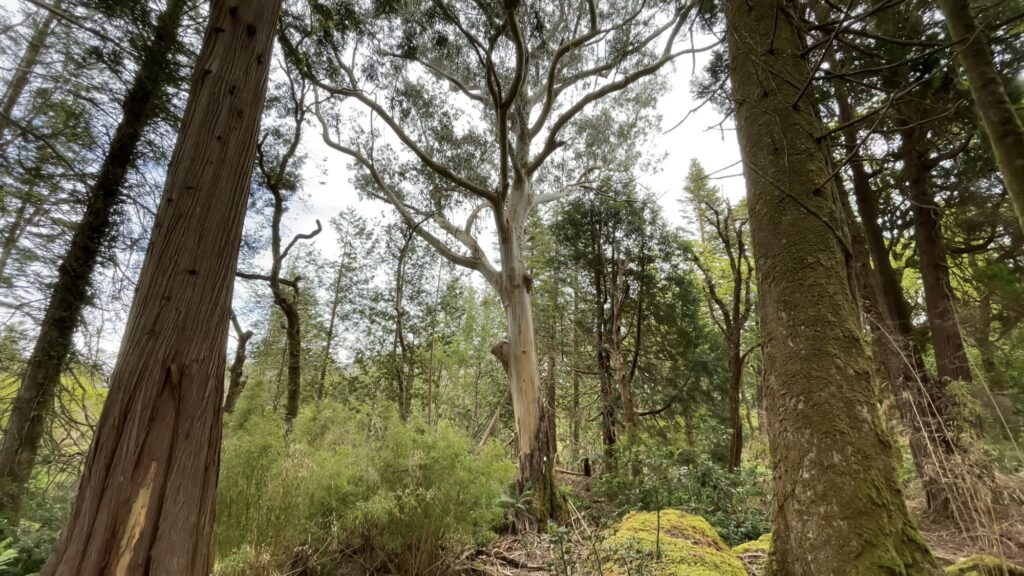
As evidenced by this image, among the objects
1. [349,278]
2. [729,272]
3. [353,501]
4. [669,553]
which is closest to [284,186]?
[349,278]

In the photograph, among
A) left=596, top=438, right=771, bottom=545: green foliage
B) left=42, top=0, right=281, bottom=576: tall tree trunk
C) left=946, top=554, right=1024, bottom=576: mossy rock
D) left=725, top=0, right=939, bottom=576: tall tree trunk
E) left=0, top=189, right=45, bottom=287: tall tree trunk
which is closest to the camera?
left=725, top=0, right=939, bottom=576: tall tree trunk

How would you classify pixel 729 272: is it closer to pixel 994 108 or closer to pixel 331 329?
pixel 994 108

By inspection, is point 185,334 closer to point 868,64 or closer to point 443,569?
point 443,569

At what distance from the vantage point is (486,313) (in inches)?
461

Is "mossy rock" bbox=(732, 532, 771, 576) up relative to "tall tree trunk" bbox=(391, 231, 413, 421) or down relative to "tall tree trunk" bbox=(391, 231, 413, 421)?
down

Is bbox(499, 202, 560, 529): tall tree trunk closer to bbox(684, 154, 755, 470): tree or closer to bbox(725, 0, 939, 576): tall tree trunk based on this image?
bbox(684, 154, 755, 470): tree

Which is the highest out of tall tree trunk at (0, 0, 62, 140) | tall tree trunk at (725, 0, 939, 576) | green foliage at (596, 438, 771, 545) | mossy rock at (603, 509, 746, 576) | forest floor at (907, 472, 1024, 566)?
tall tree trunk at (0, 0, 62, 140)

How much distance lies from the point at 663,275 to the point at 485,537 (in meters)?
6.97

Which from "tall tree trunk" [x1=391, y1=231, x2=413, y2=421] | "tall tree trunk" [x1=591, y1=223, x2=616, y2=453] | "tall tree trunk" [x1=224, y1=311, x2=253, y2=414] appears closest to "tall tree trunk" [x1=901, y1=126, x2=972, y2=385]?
"tall tree trunk" [x1=591, y1=223, x2=616, y2=453]

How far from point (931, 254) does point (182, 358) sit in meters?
6.70

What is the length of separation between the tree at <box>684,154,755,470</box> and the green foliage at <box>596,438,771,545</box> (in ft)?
3.61

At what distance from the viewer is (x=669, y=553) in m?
1.86

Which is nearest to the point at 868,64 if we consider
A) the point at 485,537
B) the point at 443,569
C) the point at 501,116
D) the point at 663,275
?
the point at 501,116

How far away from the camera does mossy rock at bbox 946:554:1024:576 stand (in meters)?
1.45
